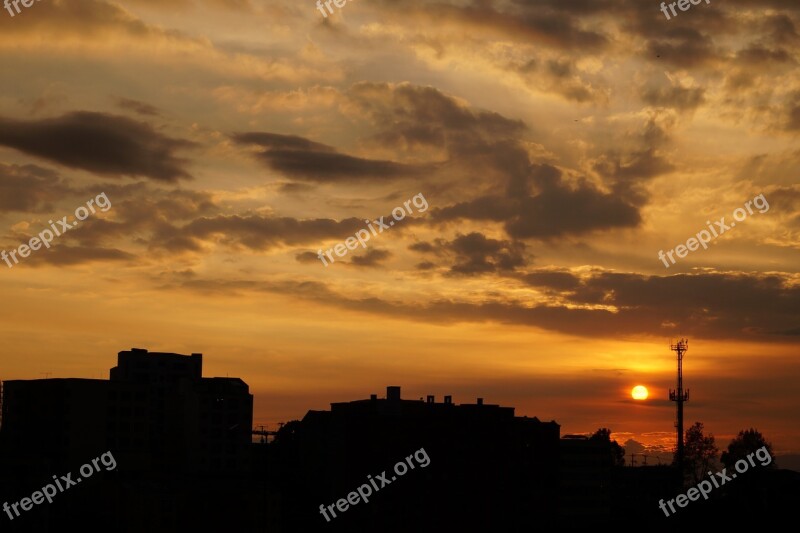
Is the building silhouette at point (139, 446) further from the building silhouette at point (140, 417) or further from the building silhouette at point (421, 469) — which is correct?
the building silhouette at point (421, 469)

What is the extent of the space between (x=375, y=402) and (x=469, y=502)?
1930cm

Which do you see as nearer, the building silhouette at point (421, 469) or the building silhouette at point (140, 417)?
the building silhouette at point (140, 417)

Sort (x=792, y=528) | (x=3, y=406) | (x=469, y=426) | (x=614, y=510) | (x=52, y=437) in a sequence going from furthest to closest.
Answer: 1. (x=614, y=510)
2. (x=792, y=528)
3. (x=469, y=426)
4. (x=3, y=406)
5. (x=52, y=437)

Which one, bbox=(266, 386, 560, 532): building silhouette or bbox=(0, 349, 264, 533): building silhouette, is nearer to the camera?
bbox=(0, 349, 264, 533): building silhouette

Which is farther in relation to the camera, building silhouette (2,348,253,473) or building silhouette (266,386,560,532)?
building silhouette (266,386,560,532)

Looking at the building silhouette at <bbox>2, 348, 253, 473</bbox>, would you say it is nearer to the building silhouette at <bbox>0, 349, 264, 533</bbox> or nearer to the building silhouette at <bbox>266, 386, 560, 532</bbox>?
the building silhouette at <bbox>0, 349, 264, 533</bbox>

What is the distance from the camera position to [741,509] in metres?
176

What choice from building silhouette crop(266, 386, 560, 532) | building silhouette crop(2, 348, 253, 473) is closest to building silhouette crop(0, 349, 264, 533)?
building silhouette crop(2, 348, 253, 473)

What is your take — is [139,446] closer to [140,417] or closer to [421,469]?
[140,417]

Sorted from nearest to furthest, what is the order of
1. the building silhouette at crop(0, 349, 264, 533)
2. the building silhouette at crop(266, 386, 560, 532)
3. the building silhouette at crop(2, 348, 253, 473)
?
the building silhouette at crop(0, 349, 264, 533), the building silhouette at crop(2, 348, 253, 473), the building silhouette at crop(266, 386, 560, 532)

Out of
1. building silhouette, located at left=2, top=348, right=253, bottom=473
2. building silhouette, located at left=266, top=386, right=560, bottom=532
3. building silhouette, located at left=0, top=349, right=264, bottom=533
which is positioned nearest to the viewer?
building silhouette, located at left=0, top=349, right=264, bottom=533

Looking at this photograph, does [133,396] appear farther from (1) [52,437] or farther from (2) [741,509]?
(2) [741,509]

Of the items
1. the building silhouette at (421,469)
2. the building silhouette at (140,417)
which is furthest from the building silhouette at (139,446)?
the building silhouette at (421,469)

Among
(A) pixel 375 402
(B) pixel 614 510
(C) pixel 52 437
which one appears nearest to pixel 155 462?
(C) pixel 52 437
